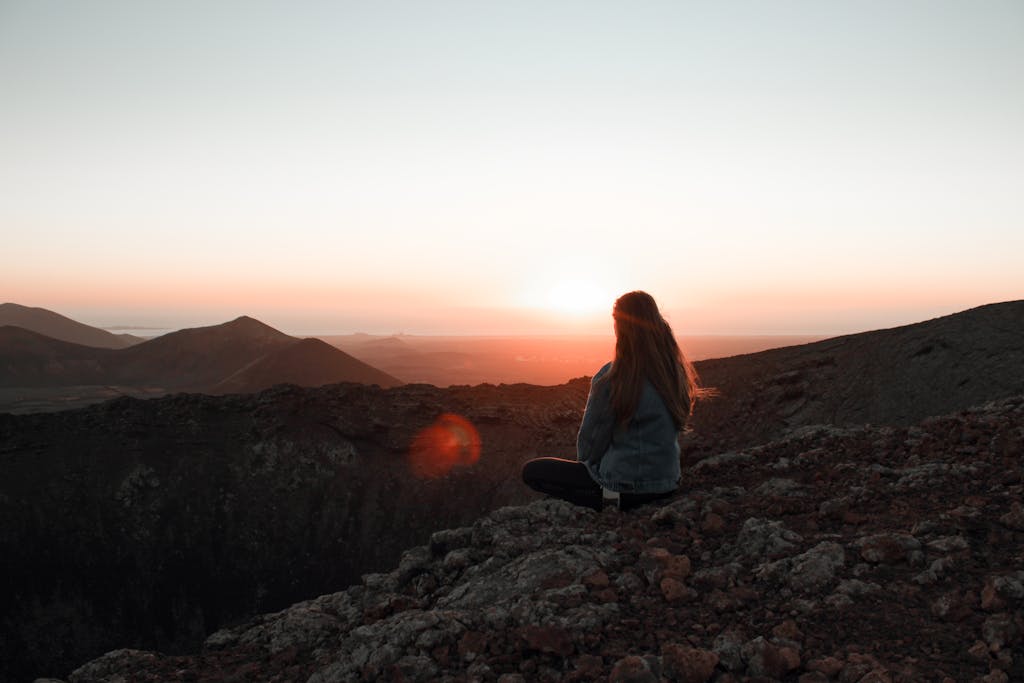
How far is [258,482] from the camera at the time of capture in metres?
14.5

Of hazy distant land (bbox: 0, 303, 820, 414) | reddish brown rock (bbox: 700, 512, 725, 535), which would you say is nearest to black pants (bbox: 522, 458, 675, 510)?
reddish brown rock (bbox: 700, 512, 725, 535)

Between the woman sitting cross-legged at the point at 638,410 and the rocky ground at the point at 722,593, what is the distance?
0.27 metres

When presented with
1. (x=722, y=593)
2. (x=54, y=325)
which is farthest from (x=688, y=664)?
(x=54, y=325)

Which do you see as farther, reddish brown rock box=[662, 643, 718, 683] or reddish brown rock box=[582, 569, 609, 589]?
reddish brown rock box=[582, 569, 609, 589]

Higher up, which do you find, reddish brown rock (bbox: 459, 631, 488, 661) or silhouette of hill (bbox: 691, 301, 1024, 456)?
silhouette of hill (bbox: 691, 301, 1024, 456)

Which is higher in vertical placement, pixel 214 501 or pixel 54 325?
pixel 54 325

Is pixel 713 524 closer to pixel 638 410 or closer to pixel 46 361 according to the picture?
pixel 638 410

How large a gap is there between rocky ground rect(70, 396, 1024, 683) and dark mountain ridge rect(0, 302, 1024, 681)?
556cm

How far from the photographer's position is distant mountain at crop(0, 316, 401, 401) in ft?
151

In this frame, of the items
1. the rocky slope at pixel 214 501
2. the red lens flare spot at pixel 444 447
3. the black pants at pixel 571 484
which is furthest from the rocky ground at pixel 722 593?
the red lens flare spot at pixel 444 447

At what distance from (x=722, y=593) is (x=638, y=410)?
5.13 feet

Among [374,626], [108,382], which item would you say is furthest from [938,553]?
[108,382]

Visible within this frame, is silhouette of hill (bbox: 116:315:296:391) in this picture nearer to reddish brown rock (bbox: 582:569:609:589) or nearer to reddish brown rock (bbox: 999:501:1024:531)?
reddish brown rock (bbox: 582:569:609:589)

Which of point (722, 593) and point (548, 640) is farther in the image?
point (722, 593)
